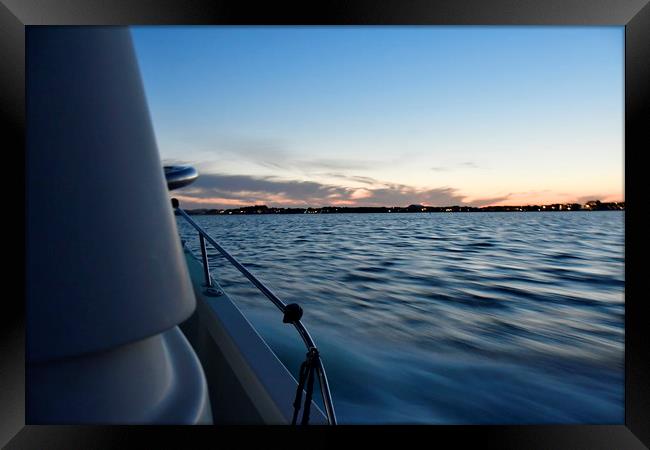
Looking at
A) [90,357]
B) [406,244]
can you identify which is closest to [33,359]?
[90,357]

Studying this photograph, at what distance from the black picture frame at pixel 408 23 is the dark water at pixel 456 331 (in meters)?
0.39

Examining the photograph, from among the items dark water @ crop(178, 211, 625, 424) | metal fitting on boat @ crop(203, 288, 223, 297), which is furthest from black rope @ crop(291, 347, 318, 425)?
dark water @ crop(178, 211, 625, 424)

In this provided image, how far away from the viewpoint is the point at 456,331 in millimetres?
3969

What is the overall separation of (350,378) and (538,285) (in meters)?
3.81

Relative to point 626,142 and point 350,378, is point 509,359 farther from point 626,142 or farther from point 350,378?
point 626,142

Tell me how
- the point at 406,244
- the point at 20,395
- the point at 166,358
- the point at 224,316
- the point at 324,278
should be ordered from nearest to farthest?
the point at 166,358 → the point at 20,395 → the point at 224,316 → the point at 324,278 → the point at 406,244

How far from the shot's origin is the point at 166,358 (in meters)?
0.96

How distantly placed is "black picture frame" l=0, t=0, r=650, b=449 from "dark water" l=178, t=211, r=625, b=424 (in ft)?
1.28

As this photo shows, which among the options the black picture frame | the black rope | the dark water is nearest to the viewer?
the black rope

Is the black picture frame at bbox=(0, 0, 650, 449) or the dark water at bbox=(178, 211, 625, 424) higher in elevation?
the black picture frame at bbox=(0, 0, 650, 449)

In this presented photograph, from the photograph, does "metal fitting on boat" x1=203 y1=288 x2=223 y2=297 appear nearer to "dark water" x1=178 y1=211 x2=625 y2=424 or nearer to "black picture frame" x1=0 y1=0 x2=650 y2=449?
"black picture frame" x1=0 y1=0 x2=650 y2=449

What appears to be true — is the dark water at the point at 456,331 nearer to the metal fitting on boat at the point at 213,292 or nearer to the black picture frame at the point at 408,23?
the black picture frame at the point at 408,23

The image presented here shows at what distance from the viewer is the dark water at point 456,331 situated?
8.96 feet

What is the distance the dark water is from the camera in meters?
2.73
